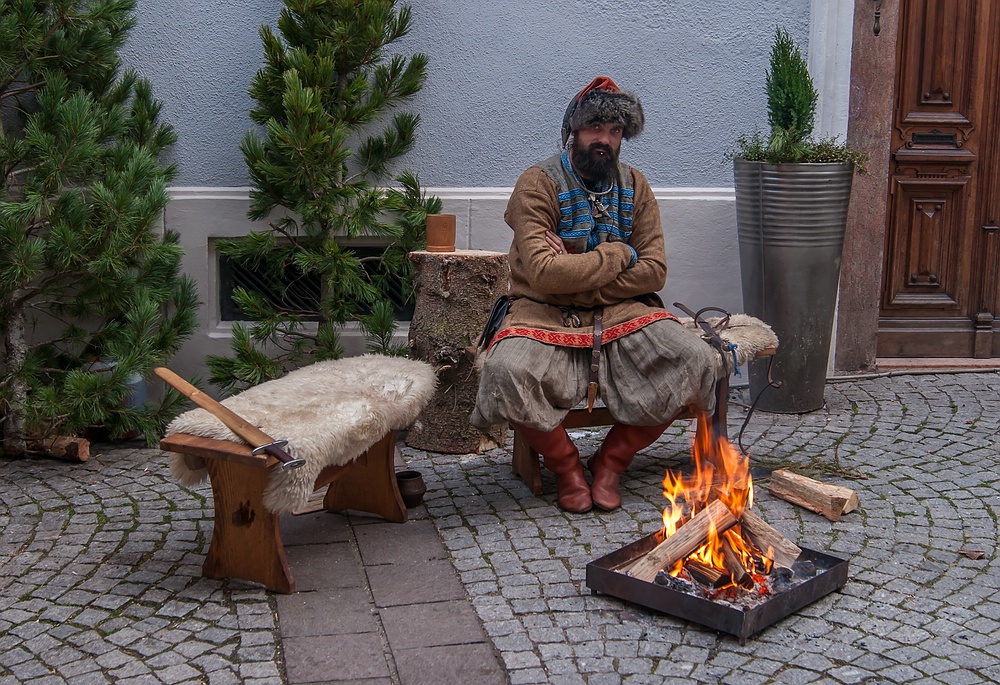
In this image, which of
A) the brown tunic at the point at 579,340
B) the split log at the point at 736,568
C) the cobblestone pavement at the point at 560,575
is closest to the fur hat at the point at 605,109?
the brown tunic at the point at 579,340

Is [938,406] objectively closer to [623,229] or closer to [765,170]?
[765,170]

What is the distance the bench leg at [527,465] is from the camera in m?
4.67

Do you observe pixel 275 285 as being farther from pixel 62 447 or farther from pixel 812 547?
→ pixel 812 547

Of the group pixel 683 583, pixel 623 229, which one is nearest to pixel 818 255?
pixel 623 229

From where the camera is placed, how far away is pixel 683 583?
11.4 feet

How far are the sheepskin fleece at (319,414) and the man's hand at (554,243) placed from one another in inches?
27.5

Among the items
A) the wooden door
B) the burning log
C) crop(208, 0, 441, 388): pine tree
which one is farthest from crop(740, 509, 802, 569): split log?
the wooden door

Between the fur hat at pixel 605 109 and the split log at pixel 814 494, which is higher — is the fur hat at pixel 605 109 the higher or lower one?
the higher one

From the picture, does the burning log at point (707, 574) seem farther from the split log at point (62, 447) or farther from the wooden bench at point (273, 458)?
the split log at point (62, 447)

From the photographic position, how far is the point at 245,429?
3551 millimetres

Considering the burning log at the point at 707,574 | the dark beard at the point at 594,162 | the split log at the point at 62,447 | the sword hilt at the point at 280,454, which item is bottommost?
the split log at the point at 62,447

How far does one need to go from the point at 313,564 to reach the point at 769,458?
2267 mm

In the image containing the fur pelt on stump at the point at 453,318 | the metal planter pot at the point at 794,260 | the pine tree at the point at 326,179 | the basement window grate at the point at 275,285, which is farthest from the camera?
the basement window grate at the point at 275,285

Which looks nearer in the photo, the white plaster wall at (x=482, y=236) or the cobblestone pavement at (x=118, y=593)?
the cobblestone pavement at (x=118, y=593)
